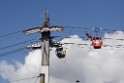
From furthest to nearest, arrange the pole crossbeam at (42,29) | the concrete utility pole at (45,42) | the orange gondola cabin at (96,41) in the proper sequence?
the orange gondola cabin at (96,41) < the pole crossbeam at (42,29) < the concrete utility pole at (45,42)

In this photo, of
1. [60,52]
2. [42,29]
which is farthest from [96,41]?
[42,29]

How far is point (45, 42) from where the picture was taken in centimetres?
2712

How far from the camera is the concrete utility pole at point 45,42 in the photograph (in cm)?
2627

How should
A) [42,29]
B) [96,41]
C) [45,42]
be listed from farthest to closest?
[96,41], [42,29], [45,42]

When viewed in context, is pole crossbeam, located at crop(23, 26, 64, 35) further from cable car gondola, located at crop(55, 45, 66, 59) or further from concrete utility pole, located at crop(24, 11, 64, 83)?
cable car gondola, located at crop(55, 45, 66, 59)

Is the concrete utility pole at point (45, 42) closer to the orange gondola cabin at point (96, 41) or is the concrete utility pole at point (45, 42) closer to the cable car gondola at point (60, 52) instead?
the cable car gondola at point (60, 52)

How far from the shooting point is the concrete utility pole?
2627 cm

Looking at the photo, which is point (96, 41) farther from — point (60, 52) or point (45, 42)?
point (45, 42)

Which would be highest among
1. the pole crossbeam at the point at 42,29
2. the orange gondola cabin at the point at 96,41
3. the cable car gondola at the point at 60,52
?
the pole crossbeam at the point at 42,29

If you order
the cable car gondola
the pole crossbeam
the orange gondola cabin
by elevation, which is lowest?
the cable car gondola

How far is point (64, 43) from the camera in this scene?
28.5 m

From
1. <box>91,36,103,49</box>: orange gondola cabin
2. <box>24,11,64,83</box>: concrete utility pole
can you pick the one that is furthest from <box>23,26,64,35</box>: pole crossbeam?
<box>91,36,103,49</box>: orange gondola cabin

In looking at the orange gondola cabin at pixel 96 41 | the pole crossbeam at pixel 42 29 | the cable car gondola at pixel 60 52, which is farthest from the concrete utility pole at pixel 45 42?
the orange gondola cabin at pixel 96 41

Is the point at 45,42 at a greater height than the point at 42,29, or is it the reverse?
the point at 42,29
